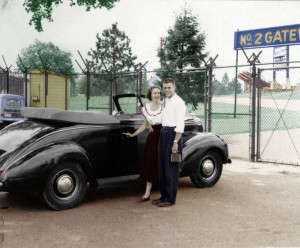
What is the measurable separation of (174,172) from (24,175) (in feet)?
6.47

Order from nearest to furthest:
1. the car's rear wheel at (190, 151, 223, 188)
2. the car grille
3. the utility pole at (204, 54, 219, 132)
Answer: the car's rear wheel at (190, 151, 223, 188), the utility pole at (204, 54, 219, 132), the car grille

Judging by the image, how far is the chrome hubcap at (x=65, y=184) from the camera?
5027 mm

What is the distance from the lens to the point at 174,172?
5.31 meters

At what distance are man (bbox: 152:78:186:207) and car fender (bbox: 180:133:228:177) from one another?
812 mm

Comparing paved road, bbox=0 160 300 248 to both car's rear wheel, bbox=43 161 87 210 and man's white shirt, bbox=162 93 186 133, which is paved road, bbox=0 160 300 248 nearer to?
car's rear wheel, bbox=43 161 87 210

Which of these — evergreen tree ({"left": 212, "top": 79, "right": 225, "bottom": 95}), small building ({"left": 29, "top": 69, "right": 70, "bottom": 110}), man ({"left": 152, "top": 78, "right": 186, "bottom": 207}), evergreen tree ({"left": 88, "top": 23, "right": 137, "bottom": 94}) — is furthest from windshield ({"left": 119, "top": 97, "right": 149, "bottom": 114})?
evergreen tree ({"left": 88, "top": 23, "right": 137, "bottom": 94})

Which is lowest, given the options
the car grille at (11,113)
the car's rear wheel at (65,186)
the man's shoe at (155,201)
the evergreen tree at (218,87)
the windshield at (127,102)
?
the man's shoe at (155,201)

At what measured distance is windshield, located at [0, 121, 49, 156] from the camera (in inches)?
202

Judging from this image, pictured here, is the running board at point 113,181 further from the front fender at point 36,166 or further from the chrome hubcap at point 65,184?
the front fender at point 36,166

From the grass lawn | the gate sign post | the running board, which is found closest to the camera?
the running board

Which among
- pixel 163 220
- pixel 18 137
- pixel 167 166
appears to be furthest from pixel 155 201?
pixel 18 137

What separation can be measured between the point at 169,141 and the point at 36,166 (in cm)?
176

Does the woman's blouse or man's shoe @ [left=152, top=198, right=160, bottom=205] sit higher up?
the woman's blouse

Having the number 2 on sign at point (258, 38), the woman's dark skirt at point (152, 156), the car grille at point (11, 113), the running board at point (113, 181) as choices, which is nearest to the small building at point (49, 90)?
the car grille at point (11, 113)
